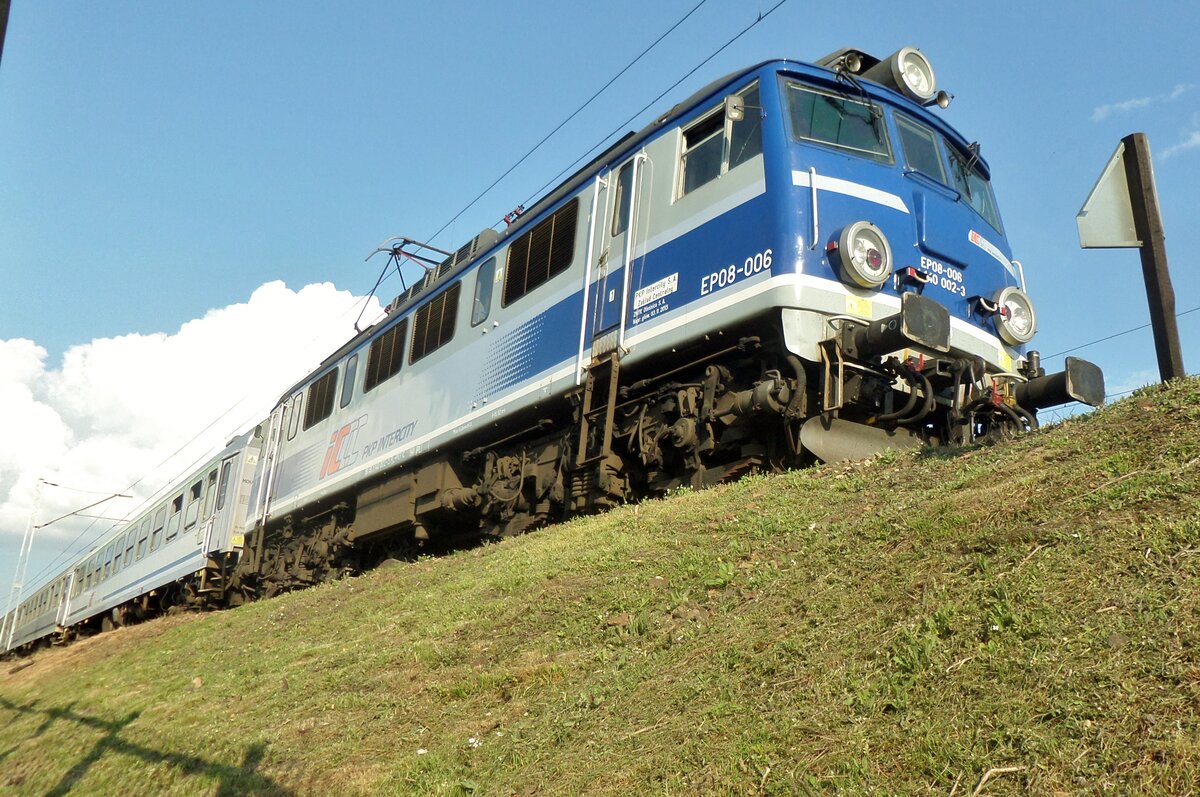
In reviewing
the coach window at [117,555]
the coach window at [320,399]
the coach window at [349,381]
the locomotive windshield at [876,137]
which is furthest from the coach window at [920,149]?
the coach window at [117,555]

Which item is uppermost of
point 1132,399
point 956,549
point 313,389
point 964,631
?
point 313,389

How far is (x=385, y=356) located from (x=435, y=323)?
6.09 ft

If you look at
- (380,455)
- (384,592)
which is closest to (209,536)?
(380,455)

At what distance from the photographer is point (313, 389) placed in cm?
1750

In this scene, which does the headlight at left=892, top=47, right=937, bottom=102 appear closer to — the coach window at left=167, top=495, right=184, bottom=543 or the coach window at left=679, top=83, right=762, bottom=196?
the coach window at left=679, top=83, right=762, bottom=196

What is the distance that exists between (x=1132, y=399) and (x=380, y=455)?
1056 centimetres

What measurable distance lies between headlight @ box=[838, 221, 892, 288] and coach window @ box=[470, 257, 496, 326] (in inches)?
205

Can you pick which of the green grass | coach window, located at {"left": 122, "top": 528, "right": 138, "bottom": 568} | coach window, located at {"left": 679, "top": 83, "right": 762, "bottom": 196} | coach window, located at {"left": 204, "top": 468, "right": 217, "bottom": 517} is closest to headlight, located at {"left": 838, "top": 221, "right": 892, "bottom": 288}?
coach window, located at {"left": 679, "top": 83, "right": 762, "bottom": 196}

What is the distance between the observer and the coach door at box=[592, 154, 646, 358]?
9008 millimetres

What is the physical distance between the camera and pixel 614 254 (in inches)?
367

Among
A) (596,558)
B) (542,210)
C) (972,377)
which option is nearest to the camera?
(596,558)

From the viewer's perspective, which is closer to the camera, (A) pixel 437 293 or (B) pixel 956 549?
(B) pixel 956 549

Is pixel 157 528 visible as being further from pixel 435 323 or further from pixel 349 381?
pixel 435 323

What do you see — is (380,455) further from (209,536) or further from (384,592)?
(209,536)
